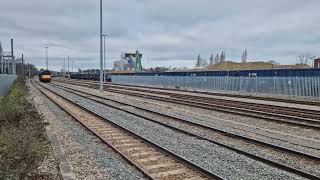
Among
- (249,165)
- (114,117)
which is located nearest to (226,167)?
(249,165)

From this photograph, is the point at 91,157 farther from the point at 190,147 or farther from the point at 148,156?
the point at 190,147

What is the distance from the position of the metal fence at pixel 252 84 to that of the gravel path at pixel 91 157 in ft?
69.5

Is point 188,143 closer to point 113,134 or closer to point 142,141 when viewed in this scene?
point 142,141

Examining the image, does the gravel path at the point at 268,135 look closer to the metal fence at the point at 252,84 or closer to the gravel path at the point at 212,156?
the gravel path at the point at 212,156

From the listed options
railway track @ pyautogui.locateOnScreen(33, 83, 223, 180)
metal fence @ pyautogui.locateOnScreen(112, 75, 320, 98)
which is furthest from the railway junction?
metal fence @ pyautogui.locateOnScreen(112, 75, 320, 98)

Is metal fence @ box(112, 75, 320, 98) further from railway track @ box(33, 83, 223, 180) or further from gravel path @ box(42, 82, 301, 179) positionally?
railway track @ box(33, 83, 223, 180)

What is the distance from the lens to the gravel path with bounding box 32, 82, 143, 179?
8.76 meters

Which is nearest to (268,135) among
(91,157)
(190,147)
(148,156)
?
(190,147)

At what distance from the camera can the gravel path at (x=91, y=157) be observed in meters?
8.76

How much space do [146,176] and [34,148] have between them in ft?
8.36

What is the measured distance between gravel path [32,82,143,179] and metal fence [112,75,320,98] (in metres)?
21.2

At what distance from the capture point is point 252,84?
38406mm

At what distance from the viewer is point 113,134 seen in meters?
13.9

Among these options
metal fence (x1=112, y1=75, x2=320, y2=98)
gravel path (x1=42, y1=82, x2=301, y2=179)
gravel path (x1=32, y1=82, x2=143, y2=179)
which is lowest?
gravel path (x1=32, y1=82, x2=143, y2=179)
